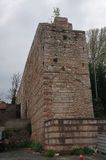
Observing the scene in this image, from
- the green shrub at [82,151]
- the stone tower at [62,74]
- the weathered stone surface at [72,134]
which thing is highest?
the stone tower at [62,74]

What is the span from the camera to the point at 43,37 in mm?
16188

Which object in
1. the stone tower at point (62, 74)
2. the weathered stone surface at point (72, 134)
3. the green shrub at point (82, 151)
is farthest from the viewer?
the stone tower at point (62, 74)

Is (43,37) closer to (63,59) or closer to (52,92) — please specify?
(63,59)

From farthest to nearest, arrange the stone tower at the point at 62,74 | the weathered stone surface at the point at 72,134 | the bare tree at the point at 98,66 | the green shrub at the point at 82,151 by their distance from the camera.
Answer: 1. the bare tree at the point at 98,66
2. the stone tower at the point at 62,74
3. the weathered stone surface at the point at 72,134
4. the green shrub at the point at 82,151

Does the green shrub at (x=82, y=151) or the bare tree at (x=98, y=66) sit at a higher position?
the bare tree at (x=98, y=66)

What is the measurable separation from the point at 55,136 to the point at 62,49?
5.53 m

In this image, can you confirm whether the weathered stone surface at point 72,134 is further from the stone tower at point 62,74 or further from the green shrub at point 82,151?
the stone tower at point 62,74

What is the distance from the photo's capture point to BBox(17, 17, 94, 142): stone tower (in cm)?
1542

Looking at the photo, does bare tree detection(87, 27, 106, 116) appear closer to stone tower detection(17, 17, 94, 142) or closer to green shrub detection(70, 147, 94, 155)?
stone tower detection(17, 17, 94, 142)

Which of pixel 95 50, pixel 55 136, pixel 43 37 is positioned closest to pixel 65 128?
pixel 55 136

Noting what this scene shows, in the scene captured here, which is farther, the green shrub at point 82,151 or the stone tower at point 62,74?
the stone tower at point 62,74

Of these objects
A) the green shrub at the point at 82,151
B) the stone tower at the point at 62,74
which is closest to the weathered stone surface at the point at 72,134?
the green shrub at the point at 82,151

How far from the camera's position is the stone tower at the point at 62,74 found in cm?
1542

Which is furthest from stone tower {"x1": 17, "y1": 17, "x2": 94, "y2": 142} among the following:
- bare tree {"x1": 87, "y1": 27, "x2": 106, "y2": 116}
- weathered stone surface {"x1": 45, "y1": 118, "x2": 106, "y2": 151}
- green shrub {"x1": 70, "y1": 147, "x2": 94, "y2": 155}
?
bare tree {"x1": 87, "y1": 27, "x2": 106, "y2": 116}
